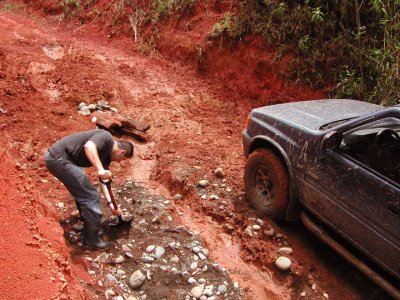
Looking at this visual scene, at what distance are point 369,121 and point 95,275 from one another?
9.36ft

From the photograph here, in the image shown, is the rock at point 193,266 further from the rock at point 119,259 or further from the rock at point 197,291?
the rock at point 119,259

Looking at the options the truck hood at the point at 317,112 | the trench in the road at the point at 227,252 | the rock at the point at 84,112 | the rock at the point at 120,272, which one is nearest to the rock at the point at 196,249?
the trench in the road at the point at 227,252

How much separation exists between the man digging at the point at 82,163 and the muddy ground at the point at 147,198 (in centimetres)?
24

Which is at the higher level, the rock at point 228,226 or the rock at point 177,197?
the rock at point 177,197

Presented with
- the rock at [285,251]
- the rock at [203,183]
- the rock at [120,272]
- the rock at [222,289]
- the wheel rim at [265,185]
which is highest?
the wheel rim at [265,185]

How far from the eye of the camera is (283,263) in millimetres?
4094

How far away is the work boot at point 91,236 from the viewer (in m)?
4.11

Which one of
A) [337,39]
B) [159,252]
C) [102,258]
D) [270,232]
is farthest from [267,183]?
Answer: [337,39]

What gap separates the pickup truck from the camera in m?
3.35

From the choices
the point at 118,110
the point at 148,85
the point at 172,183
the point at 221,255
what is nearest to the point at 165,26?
the point at 148,85

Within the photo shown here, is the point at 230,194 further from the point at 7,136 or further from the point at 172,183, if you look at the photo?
the point at 7,136

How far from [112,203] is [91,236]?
39 cm

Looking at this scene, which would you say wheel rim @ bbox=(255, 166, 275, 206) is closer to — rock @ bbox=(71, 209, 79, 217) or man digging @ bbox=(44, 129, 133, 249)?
man digging @ bbox=(44, 129, 133, 249)

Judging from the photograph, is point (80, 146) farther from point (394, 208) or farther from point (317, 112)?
point (394, 208)
